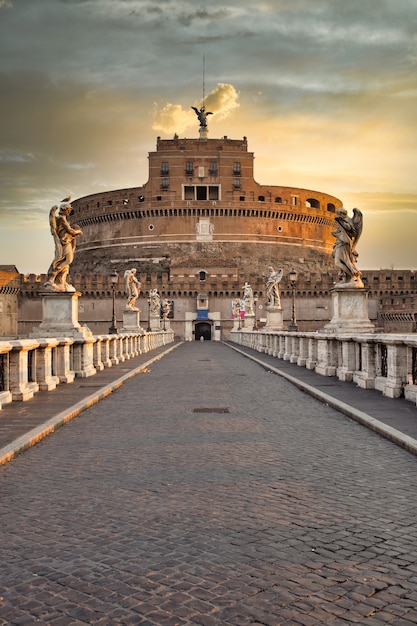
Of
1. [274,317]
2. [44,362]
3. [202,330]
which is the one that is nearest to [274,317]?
[274,317]

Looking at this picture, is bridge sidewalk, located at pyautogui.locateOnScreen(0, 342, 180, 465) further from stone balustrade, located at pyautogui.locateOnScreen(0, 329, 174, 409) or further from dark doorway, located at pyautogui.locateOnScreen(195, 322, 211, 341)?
dark doorway, located at pyautogui.locateOnScreen(195, 322, 211, 341)

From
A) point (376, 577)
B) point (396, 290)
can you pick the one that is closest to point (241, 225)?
point (396, 290)

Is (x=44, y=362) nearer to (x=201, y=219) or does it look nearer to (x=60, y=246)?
(x=60, y=246)

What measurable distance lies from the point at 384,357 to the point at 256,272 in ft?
267

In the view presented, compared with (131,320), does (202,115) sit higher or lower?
higher

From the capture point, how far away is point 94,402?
34.5 feet

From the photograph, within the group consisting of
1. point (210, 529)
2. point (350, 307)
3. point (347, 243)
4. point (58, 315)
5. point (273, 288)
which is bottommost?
point (210, 529)

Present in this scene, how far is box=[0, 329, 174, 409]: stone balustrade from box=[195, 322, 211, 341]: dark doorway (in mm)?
60038

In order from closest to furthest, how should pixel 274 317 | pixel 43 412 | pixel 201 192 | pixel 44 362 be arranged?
1. pixel 43 412
2. pixel 44 362
3. pixel 274 317
4. pixel 201 192

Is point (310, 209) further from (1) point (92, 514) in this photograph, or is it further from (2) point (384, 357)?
(1) point (92, 514)

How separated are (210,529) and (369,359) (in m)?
7.76

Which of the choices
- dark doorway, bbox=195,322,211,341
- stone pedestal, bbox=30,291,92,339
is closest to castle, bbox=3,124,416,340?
dark doorway, bbox=195,322,211,341

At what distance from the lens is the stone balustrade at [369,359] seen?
31.8 ft

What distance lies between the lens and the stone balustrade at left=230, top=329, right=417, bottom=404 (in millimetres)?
9688
